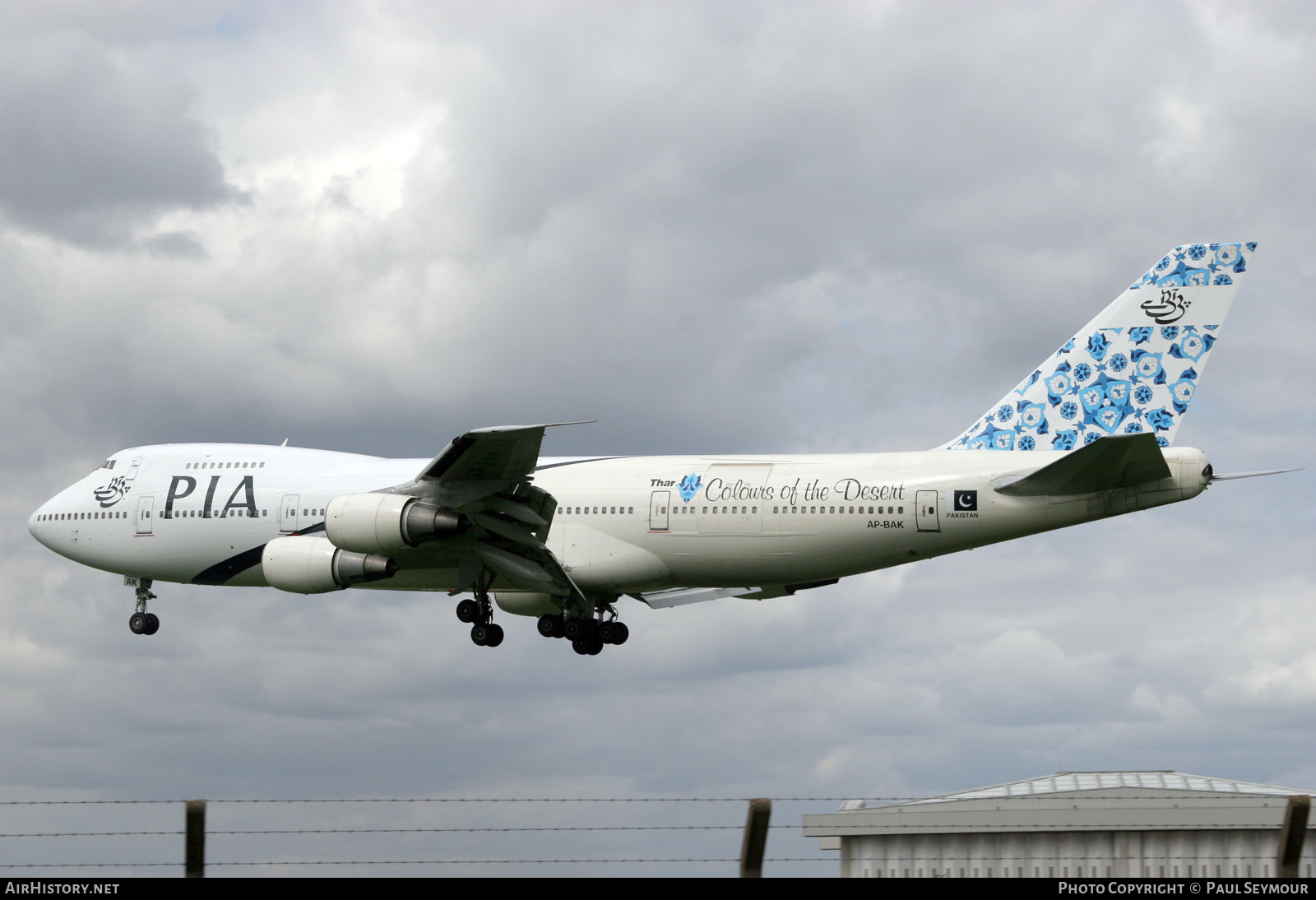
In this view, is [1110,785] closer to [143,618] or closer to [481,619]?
[481,619]

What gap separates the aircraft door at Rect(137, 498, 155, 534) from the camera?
1534 inches

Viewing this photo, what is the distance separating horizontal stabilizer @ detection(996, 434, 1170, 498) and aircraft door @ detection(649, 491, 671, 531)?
8.10 meters

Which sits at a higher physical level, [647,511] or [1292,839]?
[647,511]

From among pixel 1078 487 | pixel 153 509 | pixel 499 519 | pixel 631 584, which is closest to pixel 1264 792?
pixel 1078 487

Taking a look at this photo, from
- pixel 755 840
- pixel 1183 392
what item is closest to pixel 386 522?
pixel 1183 392

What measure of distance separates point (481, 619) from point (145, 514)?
10.1m

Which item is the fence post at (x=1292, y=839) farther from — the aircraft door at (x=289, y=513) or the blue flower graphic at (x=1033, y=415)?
the aircraft door at (x=289, y=513)

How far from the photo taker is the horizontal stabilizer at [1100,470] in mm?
28656

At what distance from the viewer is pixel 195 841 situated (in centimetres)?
1177

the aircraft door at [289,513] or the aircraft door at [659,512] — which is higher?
the aircraft door at [289,513]

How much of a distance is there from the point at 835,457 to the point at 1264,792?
41.8ft

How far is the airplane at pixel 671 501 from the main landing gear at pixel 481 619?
0.06 metres

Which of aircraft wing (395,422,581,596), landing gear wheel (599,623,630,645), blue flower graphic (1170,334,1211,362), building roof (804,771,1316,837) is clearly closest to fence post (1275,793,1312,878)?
building roof (804,771,1316,837)

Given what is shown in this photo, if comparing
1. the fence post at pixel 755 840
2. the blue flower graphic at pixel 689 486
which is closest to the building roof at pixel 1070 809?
the blue flower graphic at pixel 689 486
